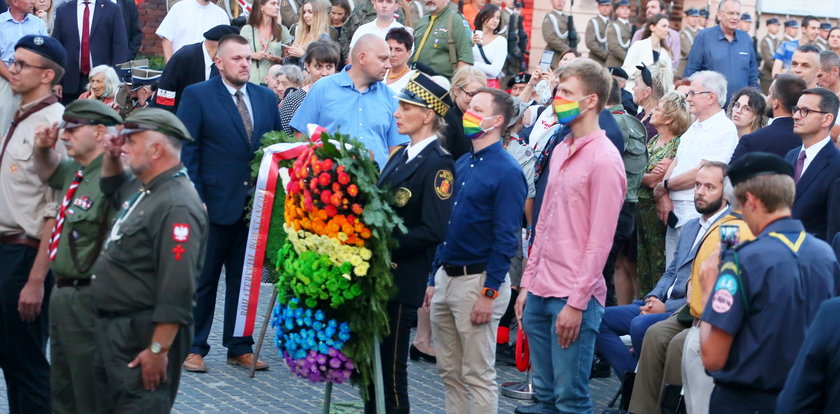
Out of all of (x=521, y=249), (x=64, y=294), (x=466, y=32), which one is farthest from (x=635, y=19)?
(x=64, y=294)

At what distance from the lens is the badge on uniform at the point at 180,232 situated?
5.05m

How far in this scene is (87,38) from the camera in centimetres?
1352

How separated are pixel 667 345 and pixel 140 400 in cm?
358

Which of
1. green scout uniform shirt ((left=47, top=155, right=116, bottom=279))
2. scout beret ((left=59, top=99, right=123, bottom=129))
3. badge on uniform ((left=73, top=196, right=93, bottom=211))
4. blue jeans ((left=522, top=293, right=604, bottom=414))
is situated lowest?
blue jeans ((left=522, top=293, right=604, bottom=414))

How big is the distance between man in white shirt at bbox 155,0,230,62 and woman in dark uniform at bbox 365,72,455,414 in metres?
6.36

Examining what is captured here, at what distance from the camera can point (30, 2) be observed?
44.2 feet

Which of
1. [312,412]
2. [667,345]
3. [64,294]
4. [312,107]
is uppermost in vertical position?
[312,107]

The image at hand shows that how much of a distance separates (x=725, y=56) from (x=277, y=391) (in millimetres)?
7959

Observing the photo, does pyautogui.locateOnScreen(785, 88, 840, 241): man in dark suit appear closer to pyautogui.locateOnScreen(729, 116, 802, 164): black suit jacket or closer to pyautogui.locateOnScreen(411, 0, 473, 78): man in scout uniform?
pyautogui.locateOnScreen(729, 116, 802, 164): black suit jacket

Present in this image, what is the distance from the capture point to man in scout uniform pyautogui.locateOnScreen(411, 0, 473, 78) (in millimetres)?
12797

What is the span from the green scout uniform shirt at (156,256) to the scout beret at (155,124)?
18cm

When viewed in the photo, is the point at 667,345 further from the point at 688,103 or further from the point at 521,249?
the point at 688,103

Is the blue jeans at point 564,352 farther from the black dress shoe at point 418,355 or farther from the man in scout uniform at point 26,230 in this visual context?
the black dress shoe at point 418,355

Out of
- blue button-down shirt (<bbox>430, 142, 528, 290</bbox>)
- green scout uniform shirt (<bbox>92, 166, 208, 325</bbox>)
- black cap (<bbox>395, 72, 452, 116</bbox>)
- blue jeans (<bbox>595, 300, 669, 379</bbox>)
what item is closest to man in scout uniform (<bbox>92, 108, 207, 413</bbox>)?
green scout uniform shirt (<bbox>92, 166, 208, 325</bbox>)
